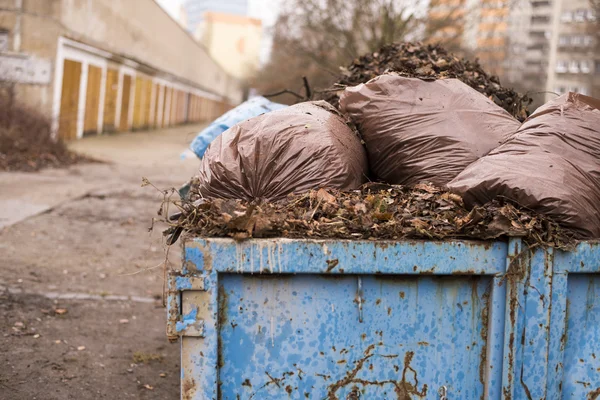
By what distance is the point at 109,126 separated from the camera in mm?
22672

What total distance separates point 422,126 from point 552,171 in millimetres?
806

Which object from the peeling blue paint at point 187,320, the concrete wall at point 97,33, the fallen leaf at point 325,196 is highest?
the concrete wall at point 97,33

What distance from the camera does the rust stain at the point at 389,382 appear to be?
94.5 inches

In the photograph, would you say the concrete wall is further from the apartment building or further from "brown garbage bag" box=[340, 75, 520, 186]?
the apartment building

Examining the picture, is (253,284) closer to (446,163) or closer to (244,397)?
(244,397)

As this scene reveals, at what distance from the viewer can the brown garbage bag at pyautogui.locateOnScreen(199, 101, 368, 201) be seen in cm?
295

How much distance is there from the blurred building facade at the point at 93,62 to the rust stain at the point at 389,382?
1235 centimetres

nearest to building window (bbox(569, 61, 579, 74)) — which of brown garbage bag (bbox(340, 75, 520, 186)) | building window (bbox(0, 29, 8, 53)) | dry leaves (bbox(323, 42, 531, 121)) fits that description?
building window (bbox(0, 29, 8, 53))

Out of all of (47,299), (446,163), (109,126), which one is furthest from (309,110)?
(109,126)

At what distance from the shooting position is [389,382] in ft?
7.96

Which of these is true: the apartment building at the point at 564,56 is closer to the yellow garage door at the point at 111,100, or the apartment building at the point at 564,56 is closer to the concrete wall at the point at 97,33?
the concrete wall at the point at 97,33

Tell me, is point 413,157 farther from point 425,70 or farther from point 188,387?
point 188,387

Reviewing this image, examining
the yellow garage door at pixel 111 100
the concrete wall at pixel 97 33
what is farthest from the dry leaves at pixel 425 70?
the yellow garage door at pixel 111 100

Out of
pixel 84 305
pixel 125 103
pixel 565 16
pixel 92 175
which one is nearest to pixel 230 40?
pixel 565 16
